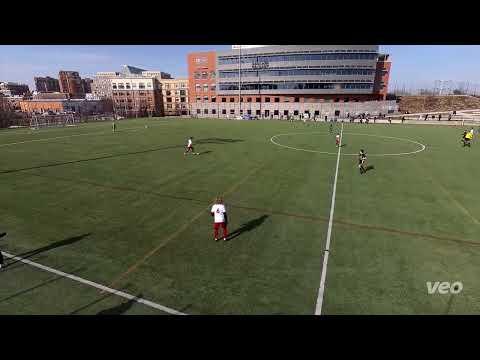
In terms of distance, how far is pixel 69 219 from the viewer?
14.0 metres

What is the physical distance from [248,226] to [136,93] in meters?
125

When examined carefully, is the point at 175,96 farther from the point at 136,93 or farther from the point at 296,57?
the point at 296,57

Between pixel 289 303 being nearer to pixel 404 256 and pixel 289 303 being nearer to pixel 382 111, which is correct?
pixel 404 256

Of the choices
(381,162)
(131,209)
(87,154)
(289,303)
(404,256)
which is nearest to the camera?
(289,303)

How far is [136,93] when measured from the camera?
402ft

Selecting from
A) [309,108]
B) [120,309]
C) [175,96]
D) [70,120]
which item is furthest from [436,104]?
[120,309]

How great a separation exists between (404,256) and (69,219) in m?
15.3

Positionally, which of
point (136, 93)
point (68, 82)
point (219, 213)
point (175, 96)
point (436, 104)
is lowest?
point (219, 213)

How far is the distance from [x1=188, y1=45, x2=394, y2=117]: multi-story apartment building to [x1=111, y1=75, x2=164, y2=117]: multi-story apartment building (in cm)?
2775

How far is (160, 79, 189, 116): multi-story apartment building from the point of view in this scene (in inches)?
4909

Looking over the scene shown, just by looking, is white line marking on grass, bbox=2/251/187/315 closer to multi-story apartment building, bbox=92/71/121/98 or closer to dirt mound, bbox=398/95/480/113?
dirt mound, bbox=398/95/480/113
